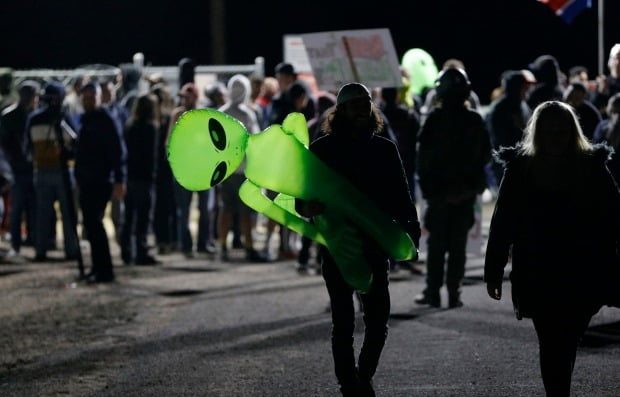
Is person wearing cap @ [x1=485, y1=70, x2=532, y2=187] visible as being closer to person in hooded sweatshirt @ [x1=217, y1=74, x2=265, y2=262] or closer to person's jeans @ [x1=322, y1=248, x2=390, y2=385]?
person in hooded sweatshirt @ [x1=217, y1=74, x2=265, y2=262]

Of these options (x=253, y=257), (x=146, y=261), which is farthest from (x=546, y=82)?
(x=146, y=261)

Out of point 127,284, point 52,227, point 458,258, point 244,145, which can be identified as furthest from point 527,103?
point 244,145

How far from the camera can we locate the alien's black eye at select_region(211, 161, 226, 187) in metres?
7.12

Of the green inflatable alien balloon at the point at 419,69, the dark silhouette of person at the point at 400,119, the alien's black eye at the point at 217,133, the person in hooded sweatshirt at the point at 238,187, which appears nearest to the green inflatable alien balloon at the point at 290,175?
the alien's black eye at the point at 217,133

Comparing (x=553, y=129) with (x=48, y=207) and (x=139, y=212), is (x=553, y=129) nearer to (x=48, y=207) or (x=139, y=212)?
(x=139, y=212)

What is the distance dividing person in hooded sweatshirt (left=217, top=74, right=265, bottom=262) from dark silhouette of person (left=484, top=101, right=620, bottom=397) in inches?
385

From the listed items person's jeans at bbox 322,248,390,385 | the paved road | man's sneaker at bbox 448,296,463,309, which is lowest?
the paved road

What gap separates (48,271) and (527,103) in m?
5.92

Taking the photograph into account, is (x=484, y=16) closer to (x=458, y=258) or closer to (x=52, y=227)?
(x=52, y=227)

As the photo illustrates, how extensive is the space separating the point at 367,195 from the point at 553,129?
129 centimetres

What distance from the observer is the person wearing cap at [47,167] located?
15820 mm

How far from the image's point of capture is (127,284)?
14578 millimetres

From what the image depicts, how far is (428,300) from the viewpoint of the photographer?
12.2 m

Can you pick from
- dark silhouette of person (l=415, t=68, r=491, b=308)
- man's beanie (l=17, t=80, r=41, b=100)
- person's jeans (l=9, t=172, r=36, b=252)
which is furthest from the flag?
person's jeans (l=9, t=172, r=36, b=252)
